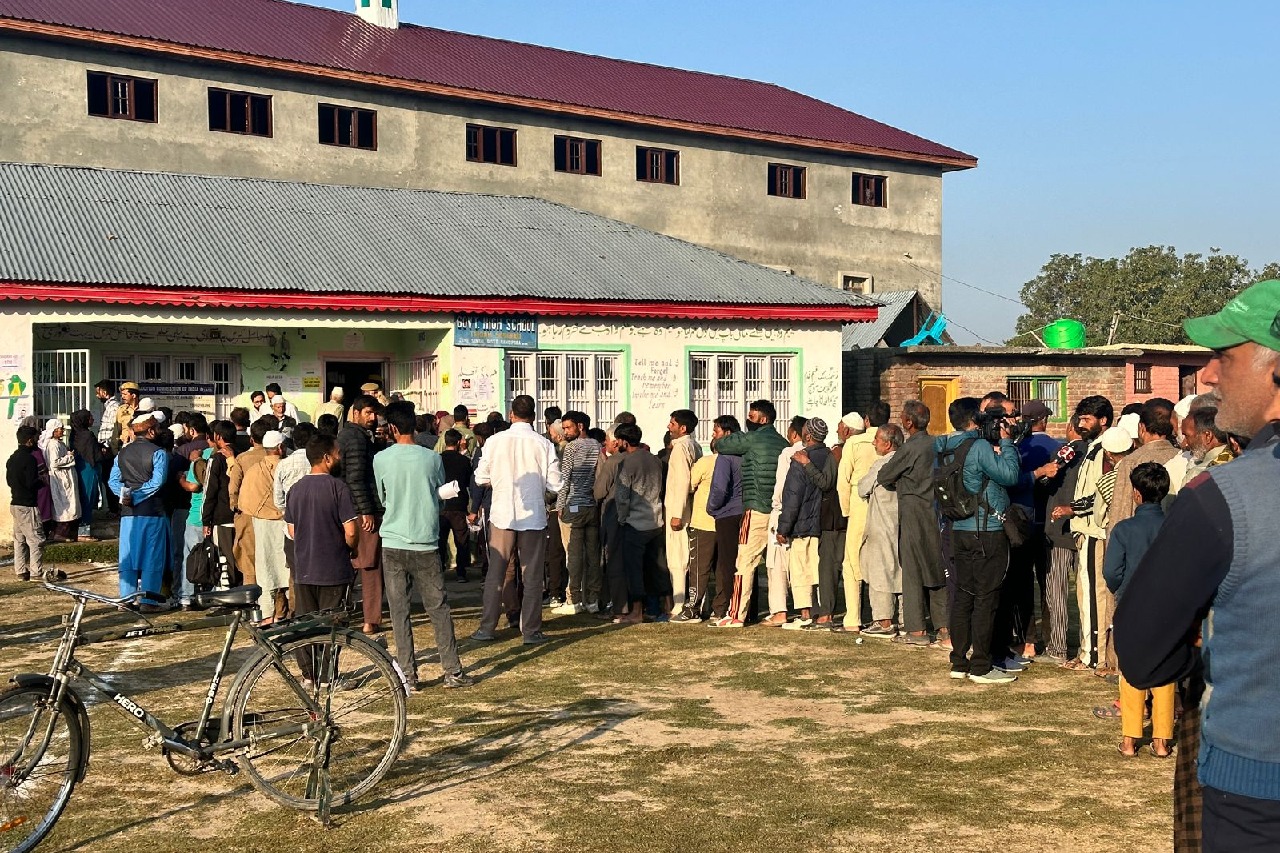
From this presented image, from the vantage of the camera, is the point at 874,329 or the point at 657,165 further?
the point at 657,165

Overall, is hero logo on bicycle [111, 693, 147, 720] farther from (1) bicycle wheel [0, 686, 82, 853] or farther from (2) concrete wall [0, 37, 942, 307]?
(2) concrete wall [0, 37, 942, 307]

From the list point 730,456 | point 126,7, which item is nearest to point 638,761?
point 730,456

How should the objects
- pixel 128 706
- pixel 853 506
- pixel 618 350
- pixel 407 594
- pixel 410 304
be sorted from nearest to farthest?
1. pixel 128 706
2. pixel 407 594
3. pixel 853 506
4. pixel 410 304
5. pixel 618 350

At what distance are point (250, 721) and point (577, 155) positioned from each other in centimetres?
3033

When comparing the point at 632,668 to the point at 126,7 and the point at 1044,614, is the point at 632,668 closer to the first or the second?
the point at 1044,614

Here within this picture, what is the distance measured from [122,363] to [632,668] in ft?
44.9

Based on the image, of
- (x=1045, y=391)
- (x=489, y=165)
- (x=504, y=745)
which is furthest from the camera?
(x=489, y=165)

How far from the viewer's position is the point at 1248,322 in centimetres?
289

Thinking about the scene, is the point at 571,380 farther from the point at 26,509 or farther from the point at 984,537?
the point at 984,537

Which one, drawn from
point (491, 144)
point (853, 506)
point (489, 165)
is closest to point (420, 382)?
point (489, 165)

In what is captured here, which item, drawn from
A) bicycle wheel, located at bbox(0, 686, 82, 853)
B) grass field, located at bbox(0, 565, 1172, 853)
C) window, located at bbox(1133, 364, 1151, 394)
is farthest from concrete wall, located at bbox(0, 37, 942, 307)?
bicycle wheel, located at bbox(0, 686, 82, 853)

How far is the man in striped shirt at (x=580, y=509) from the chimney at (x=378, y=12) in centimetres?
2581

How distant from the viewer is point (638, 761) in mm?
7527

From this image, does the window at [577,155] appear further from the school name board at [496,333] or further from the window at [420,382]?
the school name board at [496,333]
